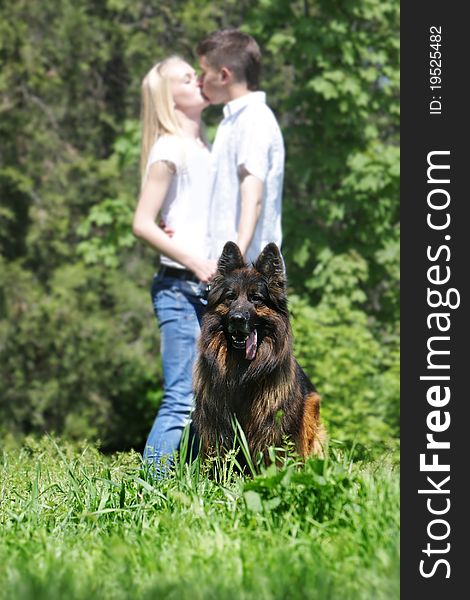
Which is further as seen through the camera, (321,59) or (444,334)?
(321,59)

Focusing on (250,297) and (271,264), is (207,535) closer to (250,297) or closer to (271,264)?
(250,297)

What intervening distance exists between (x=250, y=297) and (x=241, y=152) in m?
0.87

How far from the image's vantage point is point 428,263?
12.7 ft

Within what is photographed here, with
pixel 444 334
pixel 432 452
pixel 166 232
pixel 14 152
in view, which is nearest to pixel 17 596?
pixel 432 452

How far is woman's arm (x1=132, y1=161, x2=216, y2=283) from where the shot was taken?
5.27 m

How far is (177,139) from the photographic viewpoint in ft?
18.3

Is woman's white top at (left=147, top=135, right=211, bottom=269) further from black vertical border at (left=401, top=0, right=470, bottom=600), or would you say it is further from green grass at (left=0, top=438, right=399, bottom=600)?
black vertical border at (left=401, top=0, right=470, bottom=600)

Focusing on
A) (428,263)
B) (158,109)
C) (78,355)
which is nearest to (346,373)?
(78,355)

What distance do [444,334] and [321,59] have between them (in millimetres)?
9623

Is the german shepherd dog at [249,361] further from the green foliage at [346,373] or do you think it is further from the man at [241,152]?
the green foliage at [346,373]

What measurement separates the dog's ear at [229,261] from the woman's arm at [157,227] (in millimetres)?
274

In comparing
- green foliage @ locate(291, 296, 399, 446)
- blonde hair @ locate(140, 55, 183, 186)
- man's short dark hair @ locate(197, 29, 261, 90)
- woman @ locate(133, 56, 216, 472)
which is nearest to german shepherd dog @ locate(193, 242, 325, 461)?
woman @ locate(133, 56, 216, 472)

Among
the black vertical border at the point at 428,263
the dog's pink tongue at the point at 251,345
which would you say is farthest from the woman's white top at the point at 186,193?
the black vertical border at the point at 428,263

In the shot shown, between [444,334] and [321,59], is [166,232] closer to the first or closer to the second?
[444,334]
